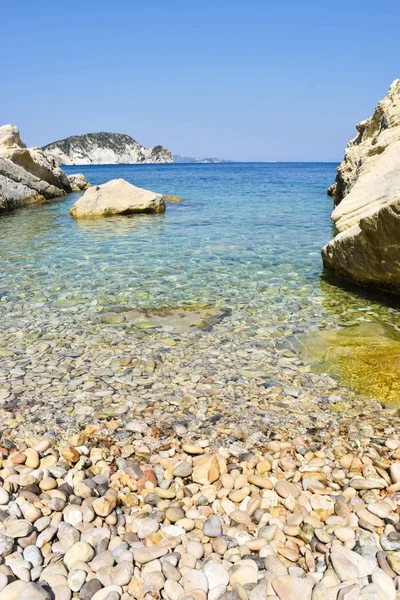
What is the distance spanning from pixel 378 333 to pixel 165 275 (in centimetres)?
467

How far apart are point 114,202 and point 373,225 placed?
1505 centimetres

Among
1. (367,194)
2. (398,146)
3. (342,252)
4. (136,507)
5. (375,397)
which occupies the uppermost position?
(398,146)

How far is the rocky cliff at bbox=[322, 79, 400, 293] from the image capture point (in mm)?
6938

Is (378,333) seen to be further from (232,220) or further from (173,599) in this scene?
(232,220)

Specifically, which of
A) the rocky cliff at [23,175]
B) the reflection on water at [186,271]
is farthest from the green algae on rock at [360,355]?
the rocky cliff at [23,175]

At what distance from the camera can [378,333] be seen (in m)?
6.23

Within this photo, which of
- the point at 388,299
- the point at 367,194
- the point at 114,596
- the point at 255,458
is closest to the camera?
the point at 114,596

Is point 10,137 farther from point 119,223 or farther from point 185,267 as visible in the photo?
point 185,267

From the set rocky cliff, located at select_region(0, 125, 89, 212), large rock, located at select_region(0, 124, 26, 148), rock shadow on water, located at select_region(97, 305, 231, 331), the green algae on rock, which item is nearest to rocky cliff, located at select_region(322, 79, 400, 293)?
the green algae on rock

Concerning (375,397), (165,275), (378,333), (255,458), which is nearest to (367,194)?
(378,333)

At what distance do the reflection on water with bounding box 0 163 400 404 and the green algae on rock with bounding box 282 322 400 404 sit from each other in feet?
1.14

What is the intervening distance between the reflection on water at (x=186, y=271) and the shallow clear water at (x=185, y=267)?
2 cm

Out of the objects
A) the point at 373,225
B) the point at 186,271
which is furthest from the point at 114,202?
the point at 373,225

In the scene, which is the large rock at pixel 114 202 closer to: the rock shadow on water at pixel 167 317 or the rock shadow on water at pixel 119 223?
the rock shadow on water at pixel 119 223
